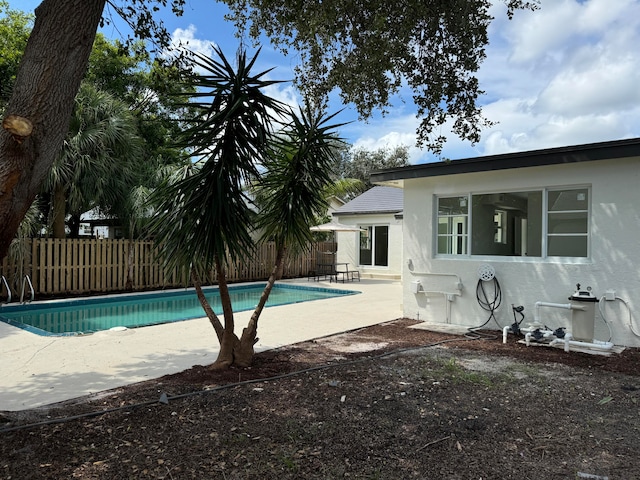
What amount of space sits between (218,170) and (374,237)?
15004 millimetres

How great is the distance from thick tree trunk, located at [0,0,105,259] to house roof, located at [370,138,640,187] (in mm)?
6391

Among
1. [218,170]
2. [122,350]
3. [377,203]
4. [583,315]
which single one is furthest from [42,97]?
[377,203]

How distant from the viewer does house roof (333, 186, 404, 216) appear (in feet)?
61.8

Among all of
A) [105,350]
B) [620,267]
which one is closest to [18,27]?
[105,350]

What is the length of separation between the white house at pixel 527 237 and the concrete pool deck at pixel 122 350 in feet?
5.63

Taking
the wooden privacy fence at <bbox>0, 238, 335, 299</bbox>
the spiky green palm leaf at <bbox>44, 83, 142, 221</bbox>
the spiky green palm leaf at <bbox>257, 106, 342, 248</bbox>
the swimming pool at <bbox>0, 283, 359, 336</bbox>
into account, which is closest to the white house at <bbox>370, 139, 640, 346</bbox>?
the spiky green palm leaf at <bbox>257, 106, 342, 248</bbox>

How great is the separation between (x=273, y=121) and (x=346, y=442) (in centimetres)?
354

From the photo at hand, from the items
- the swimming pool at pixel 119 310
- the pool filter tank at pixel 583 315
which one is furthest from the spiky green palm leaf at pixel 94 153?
the pool filter tank at pixel 583 315

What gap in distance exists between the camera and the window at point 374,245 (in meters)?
19.0

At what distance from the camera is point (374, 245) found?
19.3 meters

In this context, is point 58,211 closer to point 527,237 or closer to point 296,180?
point 296,180

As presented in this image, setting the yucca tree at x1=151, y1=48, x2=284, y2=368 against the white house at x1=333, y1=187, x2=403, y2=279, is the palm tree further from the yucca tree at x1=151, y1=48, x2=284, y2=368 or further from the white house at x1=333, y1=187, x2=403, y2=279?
the white house at x1=333, y1=187, x2=403, y2=279

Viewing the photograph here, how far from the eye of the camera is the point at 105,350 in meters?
6.42

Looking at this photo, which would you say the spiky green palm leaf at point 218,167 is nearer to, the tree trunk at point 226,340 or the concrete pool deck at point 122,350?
the tree trunk at point 226,340
